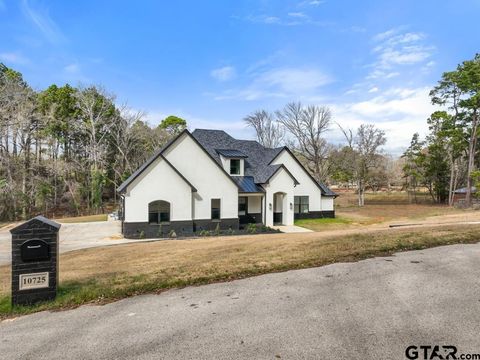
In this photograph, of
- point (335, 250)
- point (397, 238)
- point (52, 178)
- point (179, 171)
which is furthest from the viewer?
point (52, 178)

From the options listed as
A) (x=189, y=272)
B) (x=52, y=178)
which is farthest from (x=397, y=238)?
(x=52, y=178)

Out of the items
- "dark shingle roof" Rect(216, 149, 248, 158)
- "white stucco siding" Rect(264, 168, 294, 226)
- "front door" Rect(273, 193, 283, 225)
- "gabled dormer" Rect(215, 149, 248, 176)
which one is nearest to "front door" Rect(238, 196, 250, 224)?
"white stucco siding" Rect(264, 168, 294, 226)

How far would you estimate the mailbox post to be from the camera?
607 cm

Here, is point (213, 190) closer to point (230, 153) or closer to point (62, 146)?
point (230, 153)

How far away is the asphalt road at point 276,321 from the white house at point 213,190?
13.6 metres

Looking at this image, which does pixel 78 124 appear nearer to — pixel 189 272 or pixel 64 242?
pixel 64 242

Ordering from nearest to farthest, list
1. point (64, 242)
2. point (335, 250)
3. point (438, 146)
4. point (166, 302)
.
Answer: point (166, 302), point (335, 250), point (64, 242), point (438, 146)

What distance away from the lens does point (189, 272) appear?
26.0ft

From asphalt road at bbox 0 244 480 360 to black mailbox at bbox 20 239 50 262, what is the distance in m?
1.12

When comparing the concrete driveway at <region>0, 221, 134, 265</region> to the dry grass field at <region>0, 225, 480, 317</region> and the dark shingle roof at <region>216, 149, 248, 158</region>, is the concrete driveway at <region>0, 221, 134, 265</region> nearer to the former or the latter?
the dry grass field at <region>0, 225, 480, 317</region>

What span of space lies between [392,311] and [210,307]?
3.23 metres

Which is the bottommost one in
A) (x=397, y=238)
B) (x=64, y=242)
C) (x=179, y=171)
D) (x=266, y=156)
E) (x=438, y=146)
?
(x=64, y=242)

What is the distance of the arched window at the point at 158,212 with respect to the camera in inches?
772

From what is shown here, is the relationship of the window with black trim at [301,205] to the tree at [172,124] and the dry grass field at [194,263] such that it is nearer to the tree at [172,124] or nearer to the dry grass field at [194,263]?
the dry grass field at [194,263]
